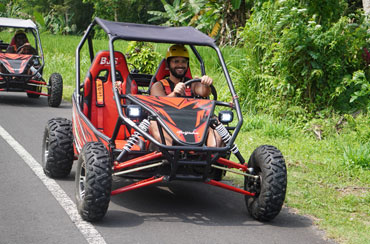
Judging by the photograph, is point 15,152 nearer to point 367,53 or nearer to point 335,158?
point 335,158

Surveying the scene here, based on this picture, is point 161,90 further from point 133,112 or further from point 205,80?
point 133,112

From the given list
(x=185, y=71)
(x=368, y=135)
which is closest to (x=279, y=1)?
(x=368, y=135)

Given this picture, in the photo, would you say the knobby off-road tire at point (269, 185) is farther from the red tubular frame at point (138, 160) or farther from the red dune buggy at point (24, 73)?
the red dune buggy at point (24, 73)

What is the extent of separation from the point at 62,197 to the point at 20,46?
8612mm

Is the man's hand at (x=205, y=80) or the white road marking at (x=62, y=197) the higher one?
the man's hand at (x=205, y=80)

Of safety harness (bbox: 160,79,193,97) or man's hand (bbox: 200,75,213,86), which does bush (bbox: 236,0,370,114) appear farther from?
man's hand (bbox: 200,75,213,86)

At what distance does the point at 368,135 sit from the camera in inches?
352

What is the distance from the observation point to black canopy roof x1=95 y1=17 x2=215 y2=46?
6016 mm

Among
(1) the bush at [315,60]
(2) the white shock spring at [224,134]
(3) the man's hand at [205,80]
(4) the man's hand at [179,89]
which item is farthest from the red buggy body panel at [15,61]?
(2) the white shock spring at [224,134]

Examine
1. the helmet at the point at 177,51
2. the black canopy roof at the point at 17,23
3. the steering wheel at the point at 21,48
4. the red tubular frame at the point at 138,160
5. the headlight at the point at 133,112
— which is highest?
the helmet at the point at 177,51

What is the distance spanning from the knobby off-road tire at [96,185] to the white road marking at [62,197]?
10 centimetres

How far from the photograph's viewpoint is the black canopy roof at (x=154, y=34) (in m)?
6.02

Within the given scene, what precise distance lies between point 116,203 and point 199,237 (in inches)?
47.0

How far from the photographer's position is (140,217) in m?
5.51
